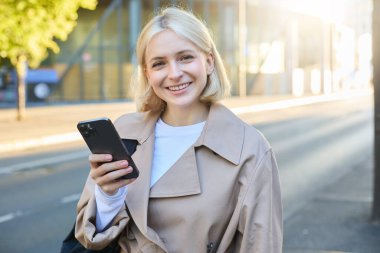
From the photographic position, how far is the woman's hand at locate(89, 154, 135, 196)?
2.07 metres

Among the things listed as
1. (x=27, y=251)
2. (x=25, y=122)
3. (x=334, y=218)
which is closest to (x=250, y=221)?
(x=27, y=251)

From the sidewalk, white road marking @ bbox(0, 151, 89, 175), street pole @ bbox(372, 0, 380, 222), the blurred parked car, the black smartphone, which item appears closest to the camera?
the black smartphone

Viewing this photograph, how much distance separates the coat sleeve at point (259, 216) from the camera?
2.11 m

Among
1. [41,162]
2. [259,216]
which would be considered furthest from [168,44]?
[41,162]

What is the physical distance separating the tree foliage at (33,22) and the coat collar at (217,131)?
1348 cm

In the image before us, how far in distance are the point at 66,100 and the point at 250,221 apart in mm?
38902

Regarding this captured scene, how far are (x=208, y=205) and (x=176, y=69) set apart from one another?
20.7 inches

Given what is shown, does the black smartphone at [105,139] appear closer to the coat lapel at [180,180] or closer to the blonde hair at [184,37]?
the coat lapel at [180,180]

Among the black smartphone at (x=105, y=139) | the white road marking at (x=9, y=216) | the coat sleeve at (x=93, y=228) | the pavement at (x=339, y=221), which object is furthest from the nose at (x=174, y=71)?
the white road marking at (x=9, y=216)

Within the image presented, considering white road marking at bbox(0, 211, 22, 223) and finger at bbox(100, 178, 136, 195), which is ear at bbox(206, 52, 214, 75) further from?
white road marking at bbox(0, 211, 22, 223)

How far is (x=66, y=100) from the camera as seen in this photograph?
40094 mm

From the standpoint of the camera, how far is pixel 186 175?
7.15 feet

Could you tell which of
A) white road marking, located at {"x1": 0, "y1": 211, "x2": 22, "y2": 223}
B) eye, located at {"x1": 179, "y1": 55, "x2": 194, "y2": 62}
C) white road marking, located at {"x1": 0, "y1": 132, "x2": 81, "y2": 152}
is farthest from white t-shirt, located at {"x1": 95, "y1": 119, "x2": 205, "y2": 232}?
white road marking, located at {"x1": 0, "y1": 132, "x2": 81, "y2": 152}

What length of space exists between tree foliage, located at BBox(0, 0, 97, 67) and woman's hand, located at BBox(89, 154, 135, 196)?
1379cm
